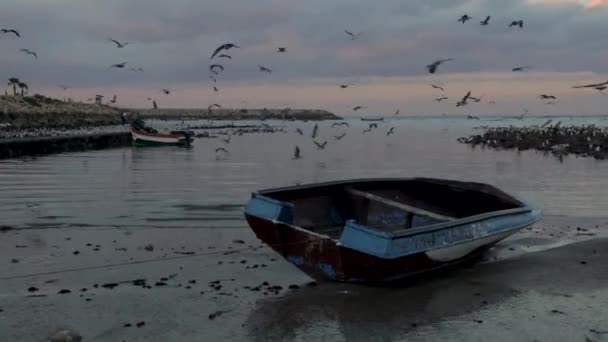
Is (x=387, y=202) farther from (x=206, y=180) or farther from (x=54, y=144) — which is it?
(x=54, y=144)

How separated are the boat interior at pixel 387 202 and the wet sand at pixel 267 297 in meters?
1.00

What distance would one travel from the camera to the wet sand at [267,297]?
26.8 ft

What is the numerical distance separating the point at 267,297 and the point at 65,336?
2934 mm

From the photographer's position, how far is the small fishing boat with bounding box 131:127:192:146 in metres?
53.4

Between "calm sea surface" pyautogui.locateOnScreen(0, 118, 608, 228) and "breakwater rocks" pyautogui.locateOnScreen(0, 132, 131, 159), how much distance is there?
3046 mm

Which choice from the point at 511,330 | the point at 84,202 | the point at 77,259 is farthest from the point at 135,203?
the point at 511,330

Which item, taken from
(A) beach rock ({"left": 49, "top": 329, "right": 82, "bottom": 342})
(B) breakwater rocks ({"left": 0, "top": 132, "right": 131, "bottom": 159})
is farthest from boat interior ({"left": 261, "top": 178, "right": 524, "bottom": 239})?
(B) breakwater rocks ({"left": 0, "top": 132, "right": 131, "bottom": 159})

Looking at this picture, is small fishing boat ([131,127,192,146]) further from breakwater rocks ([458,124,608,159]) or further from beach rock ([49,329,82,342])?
beach rock ([49,329,82,342])

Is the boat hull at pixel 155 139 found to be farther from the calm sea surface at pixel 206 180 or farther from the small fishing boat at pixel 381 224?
the small fishing boat at pixel 381 224

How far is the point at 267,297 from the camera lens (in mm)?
9602

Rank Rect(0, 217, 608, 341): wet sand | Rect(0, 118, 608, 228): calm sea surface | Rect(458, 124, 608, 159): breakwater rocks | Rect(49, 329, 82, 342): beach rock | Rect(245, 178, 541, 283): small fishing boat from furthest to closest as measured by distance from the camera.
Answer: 1. Rect(458, 124, 608, 159): breakwater rocks
2. Rect(0, 118, 608, 228): calm sea surface
3. Rect(245, 178, 541, 283): small fishing boat
4. Rect(0, 217, 608, 341): wet sand
5. Rect(49, 329, 82, 342): beach rock

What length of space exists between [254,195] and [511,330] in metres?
5.00

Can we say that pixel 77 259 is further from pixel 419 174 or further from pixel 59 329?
pixel 419 174

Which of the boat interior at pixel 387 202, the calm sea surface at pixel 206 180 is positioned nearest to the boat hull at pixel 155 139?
the calm sea surface at pixel 206 180
